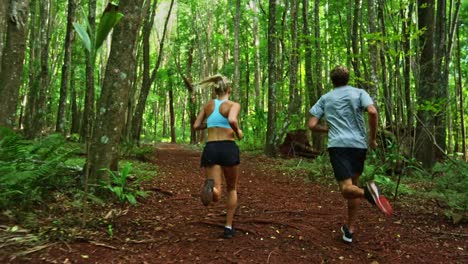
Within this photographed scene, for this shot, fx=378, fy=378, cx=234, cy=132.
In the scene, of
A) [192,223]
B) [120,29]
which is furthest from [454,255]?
[120,29]

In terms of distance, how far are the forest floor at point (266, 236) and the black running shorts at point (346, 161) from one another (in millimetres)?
862

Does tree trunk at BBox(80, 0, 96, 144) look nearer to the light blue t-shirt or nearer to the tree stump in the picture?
the light blue t-shirt

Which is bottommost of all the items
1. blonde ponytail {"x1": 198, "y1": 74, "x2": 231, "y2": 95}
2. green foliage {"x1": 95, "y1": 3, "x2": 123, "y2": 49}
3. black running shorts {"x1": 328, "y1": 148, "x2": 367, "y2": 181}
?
black running shorts {"x1": 328, "y1": 148, "x2": 367, "y2": 181}

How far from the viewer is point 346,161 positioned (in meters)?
4.33

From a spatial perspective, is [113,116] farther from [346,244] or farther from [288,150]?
[288,150]

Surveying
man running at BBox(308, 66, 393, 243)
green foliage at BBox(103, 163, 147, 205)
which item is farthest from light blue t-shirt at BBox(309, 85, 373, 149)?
green foliage at BBox(103, 163, 147, 205)

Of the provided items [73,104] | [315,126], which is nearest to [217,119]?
[315,126]

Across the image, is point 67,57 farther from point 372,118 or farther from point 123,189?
point 372,118

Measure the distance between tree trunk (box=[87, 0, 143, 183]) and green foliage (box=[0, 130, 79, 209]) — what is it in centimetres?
47

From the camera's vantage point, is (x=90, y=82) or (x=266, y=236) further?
(x=90, y=82)

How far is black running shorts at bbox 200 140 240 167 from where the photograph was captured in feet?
14.3

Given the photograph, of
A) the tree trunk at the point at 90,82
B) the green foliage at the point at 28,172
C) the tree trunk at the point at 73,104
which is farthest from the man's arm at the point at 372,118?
the tree trunk at the point at 73,104

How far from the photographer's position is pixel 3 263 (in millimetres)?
3422

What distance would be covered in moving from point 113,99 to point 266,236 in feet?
10.4
